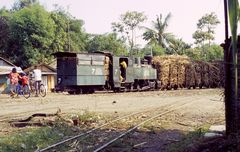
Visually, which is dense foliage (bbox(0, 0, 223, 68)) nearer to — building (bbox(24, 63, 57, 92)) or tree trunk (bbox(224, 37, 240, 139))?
building (bbox(24, 63, 57, 92))

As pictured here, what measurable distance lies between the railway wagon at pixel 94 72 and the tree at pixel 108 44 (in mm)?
32699

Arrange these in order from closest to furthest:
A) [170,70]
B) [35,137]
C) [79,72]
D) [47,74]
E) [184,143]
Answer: [184,143] → [35,137] → [79,72] → [170,70] → [47,74]

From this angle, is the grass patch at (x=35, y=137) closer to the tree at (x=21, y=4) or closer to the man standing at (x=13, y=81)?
the man standing at (x=13, y=81)

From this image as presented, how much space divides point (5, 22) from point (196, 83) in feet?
93.5

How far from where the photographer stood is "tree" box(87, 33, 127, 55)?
6588 cm

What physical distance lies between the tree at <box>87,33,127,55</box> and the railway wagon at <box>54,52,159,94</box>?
3270 cm

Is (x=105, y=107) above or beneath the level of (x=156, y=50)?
beneath

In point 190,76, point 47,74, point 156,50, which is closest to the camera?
point 190,76

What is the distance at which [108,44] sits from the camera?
217 ft

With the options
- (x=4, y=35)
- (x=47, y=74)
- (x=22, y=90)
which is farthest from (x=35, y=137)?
(x=4, y=35)

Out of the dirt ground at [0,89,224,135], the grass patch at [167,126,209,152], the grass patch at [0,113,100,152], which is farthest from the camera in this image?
the dirt ground at [0,89,224,135]

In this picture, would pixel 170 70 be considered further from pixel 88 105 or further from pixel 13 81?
pixel 88 105

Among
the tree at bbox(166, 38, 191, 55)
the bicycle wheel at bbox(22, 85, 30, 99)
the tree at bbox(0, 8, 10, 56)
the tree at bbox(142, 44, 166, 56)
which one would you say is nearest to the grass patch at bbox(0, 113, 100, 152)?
the bicycle wheel at bbox(22, 85, 30, 99)

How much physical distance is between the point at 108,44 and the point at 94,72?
37596 millimetres
